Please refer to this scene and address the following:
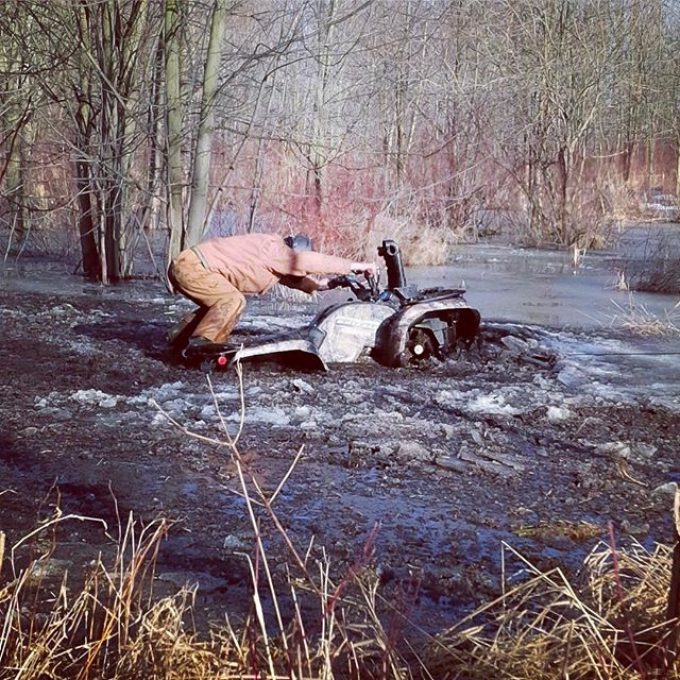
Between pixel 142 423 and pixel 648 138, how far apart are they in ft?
117

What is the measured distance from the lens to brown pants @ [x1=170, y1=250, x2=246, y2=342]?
8.86 m

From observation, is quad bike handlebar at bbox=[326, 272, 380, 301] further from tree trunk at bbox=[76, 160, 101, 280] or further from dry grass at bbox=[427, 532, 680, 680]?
tree trunk at bbox=[76, 160, 101, 280]

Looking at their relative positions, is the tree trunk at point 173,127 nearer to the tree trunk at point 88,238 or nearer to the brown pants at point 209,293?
the tree trunk at point 88,238

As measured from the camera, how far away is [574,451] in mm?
6656

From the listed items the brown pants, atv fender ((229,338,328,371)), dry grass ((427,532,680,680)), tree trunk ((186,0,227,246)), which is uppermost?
tree trunk ((186,0,227,246))

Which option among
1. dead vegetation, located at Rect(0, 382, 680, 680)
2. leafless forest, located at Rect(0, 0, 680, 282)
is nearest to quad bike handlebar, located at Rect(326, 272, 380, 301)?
leafless forest, located at Rect(0, 0, 680, 282)

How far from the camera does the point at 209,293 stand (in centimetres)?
891

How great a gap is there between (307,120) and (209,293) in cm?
1168

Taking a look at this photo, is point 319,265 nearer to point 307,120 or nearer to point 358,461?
point 358,461

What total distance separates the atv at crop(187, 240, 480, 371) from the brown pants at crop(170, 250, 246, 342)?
329mm

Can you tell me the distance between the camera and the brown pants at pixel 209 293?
886 cm

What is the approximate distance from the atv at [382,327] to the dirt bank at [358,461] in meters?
0.16

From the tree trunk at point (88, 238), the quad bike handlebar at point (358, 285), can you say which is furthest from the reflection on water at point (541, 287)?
the tree trunk at point (88, 238)

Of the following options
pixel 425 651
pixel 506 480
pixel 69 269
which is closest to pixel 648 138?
pixel 69 269
